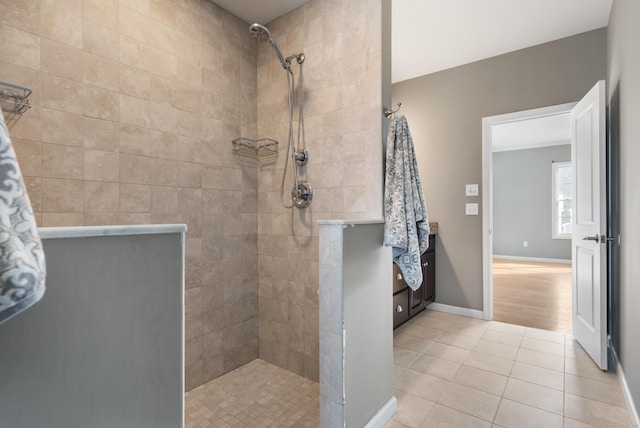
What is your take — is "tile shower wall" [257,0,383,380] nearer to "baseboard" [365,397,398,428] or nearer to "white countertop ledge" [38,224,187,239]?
"baseboard" [365,397,398,428]

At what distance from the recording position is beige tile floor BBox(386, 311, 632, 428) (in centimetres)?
174

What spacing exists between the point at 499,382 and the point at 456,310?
1458 millimetres

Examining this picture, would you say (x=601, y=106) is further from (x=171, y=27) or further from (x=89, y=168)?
(x=89, y=168)

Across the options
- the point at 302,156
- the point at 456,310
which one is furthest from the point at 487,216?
the point at 302,156

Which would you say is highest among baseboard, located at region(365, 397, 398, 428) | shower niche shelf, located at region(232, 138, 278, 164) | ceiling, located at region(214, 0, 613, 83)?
ceiling, located at region(214, 0, 613, 83)

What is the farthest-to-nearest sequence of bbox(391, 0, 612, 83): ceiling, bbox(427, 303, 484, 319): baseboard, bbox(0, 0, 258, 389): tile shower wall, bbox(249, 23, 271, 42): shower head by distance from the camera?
bbox(427, 303, 484, 319): baseboard
bbox(391, 0, 612, 83): ceiling
bbox(249, 23, 271, 42): shower head
bbox(0, 0, 258, 389): tile shower wall

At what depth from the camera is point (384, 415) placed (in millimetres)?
1707

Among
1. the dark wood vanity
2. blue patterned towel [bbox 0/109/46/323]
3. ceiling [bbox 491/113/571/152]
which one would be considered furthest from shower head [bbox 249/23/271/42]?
ceiling [bbox 491/113/571/152]

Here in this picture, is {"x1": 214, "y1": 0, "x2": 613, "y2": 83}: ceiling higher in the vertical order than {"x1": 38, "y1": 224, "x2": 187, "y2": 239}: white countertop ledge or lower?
higher

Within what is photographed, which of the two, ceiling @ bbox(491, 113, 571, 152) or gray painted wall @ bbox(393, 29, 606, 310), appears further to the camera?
ceiling @ bbox(491, 113, 571, 152)

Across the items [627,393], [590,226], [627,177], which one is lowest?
[627,393]

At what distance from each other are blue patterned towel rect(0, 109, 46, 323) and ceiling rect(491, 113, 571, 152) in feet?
18.0

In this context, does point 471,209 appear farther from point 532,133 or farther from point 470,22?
point 532,133

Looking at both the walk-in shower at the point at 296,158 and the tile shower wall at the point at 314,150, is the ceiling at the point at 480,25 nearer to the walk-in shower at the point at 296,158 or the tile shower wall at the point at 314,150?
the tile shower wall at the point at 314,150
